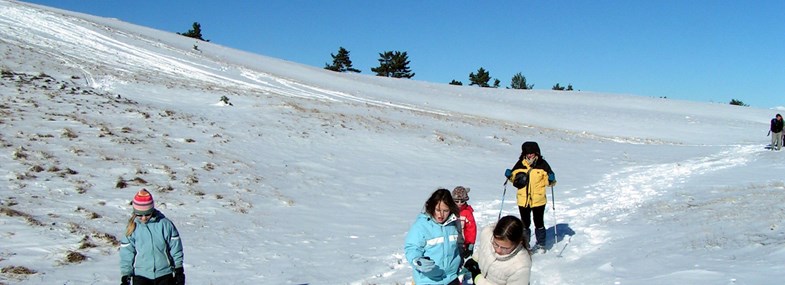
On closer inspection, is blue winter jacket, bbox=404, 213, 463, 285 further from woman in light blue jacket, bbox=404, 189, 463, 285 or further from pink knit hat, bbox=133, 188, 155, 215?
pink knit hat, bbox=133, 188, 155, 215

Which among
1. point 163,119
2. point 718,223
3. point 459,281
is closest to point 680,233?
point 718,223

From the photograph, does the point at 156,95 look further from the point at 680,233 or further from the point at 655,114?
the point at 655,114

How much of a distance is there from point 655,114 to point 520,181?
130ft

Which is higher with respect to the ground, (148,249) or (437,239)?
(437,239)

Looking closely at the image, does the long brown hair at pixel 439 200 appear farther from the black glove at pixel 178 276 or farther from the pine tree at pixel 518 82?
the pine tree at pixel 518 82

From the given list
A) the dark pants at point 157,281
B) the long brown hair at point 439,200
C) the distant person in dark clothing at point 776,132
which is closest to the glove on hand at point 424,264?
the long brown hair at point 439,200

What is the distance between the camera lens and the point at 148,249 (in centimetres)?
554

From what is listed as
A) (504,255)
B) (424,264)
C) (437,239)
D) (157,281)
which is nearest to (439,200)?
(437,239)

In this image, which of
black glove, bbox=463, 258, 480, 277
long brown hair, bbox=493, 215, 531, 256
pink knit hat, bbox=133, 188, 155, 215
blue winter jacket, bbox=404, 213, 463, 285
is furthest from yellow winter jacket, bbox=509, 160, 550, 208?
pink knit hat, bbox=133, 188, 155, 215

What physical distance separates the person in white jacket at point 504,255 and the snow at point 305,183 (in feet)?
9.75

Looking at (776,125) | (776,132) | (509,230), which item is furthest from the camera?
(776,132)

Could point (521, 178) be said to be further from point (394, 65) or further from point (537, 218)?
point (394, 65)

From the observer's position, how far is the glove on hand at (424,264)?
14.8 feet

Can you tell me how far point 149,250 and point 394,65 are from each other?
79712mm
